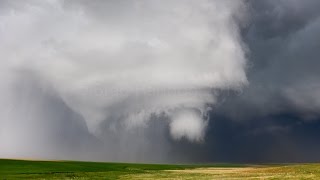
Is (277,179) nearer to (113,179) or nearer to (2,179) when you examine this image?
(113,179)

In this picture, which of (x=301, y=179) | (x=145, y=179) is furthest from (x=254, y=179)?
(x=145, y=179)

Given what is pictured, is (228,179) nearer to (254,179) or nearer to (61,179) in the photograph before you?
(254,179)

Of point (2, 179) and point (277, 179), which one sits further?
point (2, 179)

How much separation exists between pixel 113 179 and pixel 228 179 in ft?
78.6

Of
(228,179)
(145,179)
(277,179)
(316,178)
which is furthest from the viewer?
(145,179)

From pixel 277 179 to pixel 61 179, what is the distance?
39.5 metres

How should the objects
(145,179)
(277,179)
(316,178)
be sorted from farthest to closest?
1. (145,179)
2. (277,179)
3. (316,178)

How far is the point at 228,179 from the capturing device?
6762cm

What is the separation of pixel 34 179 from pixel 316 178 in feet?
167

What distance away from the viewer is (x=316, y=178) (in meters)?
55.5

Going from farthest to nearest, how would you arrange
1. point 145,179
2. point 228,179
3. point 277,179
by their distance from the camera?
point 145,179 → point 228,179 → point 277,179

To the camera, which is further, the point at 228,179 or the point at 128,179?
the point at 128,179

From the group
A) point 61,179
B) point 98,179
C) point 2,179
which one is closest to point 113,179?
point 98,179

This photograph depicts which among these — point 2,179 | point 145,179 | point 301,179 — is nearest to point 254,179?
point 301,179
